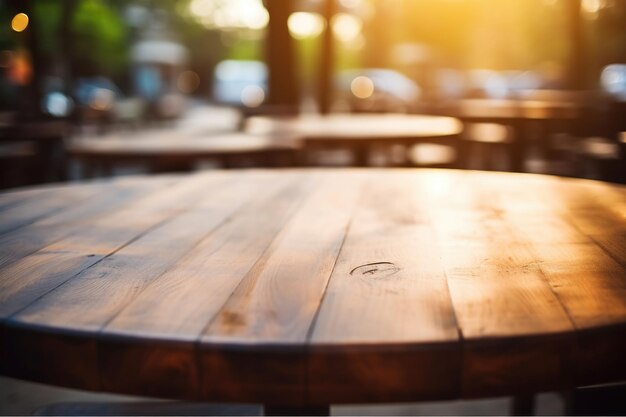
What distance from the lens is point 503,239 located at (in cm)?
136

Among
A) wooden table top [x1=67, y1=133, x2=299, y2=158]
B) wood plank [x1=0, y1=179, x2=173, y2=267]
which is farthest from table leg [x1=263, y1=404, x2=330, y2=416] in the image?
wooden table top [x1=67, y1=133, x2=299, y2=158]

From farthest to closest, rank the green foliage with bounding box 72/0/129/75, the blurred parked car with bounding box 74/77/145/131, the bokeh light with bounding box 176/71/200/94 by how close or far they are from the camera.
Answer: the bokeh light with bounding box 176/71/200/94 < the green foliage with bounding box 72/0/129/75 < the blurred parked car with bounding box 74/77/145/131

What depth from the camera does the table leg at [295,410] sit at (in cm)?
101

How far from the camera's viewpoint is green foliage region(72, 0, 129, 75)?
23969 mm

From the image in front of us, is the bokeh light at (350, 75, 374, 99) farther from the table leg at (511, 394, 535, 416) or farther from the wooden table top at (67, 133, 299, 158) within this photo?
the table leg at (511, 394, 535, 416)

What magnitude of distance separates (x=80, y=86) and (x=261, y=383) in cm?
2915

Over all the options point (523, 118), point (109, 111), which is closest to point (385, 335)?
point (523, 118)

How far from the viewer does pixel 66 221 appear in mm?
1625

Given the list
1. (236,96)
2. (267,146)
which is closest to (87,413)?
(267,146)

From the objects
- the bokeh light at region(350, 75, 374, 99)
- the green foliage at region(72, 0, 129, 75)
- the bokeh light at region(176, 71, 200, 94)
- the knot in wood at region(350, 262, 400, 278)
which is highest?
the green foliage at region(72, 0, 129, 75)

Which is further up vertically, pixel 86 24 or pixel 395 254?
pixel 86 24

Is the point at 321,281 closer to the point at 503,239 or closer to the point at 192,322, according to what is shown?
the point at 192,322

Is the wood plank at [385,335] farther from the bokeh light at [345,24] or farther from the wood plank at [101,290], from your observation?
the bokeh light at [345,24]

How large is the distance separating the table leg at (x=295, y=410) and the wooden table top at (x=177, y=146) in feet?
7.58
